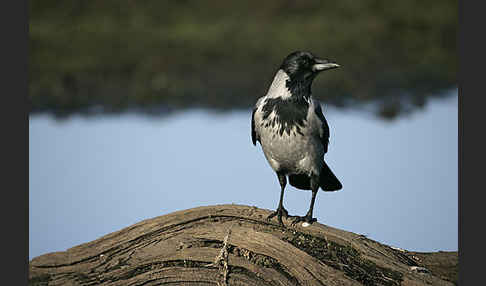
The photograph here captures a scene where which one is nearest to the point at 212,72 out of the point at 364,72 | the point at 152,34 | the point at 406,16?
the point at 152,34

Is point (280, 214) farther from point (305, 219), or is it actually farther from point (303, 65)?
point (303, 65)

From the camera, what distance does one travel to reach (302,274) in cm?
603

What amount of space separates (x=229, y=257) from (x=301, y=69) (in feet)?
6.69

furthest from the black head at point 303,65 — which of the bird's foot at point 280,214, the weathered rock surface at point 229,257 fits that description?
the weathered rock surface at point 229,257

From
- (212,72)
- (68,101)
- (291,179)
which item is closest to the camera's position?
(291,179)

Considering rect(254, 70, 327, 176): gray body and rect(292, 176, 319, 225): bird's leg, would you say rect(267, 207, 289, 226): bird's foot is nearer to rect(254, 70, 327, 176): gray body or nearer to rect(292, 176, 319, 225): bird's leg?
rect(292, 176, 319, 225): bird's leg

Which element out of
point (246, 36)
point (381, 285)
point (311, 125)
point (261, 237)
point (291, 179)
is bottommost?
point (381, 285)

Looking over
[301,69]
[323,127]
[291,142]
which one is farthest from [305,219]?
[301,69]

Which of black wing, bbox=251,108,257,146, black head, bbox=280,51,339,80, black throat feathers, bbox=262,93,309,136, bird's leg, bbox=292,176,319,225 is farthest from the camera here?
black wing, bbox=251,108,257,146

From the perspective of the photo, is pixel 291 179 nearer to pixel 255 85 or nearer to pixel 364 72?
pixel 255 85

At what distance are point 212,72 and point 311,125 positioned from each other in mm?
10534

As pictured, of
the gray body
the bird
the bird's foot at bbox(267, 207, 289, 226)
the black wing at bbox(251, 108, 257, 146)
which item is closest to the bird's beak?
the bird

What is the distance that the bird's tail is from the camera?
6.80 m

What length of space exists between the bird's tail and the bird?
0.21m
